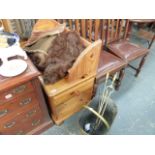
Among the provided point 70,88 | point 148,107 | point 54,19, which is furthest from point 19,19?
point 148,107

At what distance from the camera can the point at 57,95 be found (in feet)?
3.42

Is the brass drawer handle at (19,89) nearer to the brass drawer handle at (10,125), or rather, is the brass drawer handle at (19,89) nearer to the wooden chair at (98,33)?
the brass drawer handle at (10,125)

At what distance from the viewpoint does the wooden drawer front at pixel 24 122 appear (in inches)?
39.7

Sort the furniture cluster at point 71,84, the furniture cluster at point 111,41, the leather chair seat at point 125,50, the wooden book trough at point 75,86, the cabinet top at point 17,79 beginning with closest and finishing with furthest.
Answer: the cabinet top at point 17,79 → the furniture cluster at point 71,84 → the wooden book trough at point 75,86 → the furniture cluster at point 111,41 → the leather chair seat at point 125,50

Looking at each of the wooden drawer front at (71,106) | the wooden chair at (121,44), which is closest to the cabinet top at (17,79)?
the wooden drawer front at (71,106)

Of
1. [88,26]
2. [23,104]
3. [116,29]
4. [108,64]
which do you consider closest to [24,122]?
[23,104]

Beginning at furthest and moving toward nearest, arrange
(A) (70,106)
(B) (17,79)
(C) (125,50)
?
1. (C) (125,50)
2. (A) (70,106)
3. (B) (17,79)

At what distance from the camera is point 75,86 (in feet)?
3.69

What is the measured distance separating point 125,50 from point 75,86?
0.77 metres

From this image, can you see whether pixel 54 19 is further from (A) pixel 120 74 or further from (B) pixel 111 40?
(A) pixel 120 74

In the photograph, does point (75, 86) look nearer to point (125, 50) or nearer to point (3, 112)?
point (3, 112)
